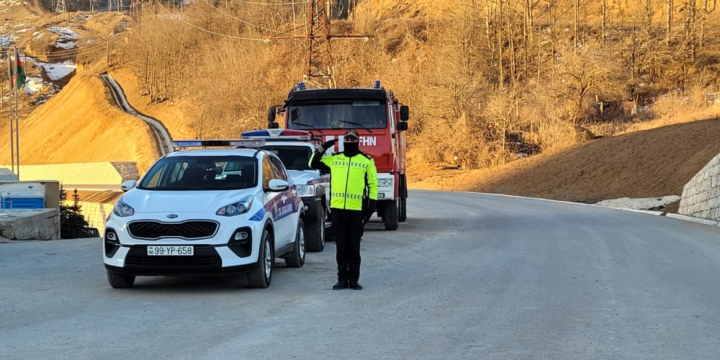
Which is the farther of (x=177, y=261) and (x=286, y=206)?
(x=286, y=206)

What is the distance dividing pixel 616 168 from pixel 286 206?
26178 mm

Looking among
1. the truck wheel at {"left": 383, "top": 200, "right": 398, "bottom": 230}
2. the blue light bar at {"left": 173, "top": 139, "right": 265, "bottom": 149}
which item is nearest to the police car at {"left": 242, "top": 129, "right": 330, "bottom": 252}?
the blue light bar at {"left": 173, "top": 139, "right": 265, "bottom": 149}

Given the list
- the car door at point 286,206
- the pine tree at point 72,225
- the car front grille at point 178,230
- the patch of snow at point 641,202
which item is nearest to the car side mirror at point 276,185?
the car door at point 286,206

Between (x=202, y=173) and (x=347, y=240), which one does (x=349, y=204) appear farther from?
(x=202, y=173)

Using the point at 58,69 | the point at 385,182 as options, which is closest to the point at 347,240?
the point at 385,182

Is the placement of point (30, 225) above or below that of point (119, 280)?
below

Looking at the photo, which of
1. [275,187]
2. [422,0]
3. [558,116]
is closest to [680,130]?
[558,116]

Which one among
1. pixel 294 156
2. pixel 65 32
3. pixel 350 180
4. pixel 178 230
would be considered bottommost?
pixel 178 230

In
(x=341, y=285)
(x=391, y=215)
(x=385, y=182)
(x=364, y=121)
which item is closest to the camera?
(x=341, y=285)

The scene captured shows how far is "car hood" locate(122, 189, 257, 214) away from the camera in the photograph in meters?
9.92

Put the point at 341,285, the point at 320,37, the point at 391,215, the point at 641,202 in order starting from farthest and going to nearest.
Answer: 1. the point at 320,37
2. the point at 641,202
3. the point at 391,215
4. the point at 341,285

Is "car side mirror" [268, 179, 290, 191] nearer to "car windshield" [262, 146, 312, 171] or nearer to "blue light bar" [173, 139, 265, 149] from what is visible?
"blue light bar" [173, 139, 265, 149]

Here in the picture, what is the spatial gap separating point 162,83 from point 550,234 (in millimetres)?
88479

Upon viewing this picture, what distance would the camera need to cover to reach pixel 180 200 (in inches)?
399
